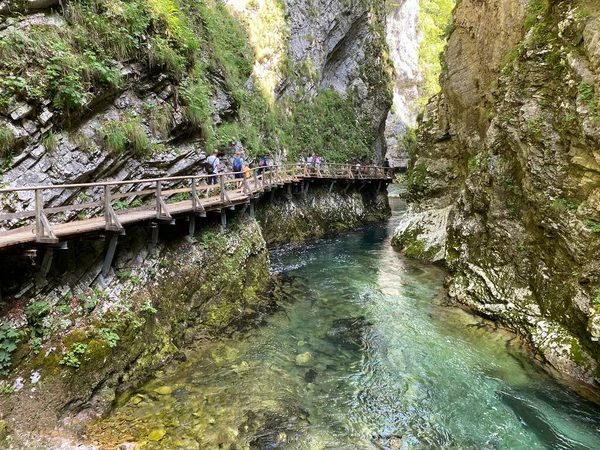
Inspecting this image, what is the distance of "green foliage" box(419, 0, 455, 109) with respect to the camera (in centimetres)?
5828

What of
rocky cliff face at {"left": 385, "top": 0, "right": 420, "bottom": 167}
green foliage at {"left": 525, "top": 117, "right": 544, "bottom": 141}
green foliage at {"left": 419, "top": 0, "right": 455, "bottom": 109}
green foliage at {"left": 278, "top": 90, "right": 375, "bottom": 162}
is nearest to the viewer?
green foliage at {"left": 525, "top": 117, "right": 544, "bottom": 141}

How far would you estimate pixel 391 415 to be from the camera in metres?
7.29

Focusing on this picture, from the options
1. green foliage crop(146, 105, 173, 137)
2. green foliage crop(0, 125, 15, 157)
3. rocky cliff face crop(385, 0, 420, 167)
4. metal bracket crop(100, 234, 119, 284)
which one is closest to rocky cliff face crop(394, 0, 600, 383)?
metal bracket crop(100, 234, 119, 284)

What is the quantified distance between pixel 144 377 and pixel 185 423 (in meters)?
1.77

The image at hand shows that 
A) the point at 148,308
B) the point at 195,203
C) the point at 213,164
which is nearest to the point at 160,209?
the point at 195,203

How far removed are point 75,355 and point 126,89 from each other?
7.82 meters

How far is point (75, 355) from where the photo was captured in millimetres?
6848

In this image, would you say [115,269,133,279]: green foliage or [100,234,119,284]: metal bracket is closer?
[100,234,119,284]: metal bracket

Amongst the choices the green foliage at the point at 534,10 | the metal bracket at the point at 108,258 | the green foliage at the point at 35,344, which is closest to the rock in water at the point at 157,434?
the green foliage at the point at 35,344

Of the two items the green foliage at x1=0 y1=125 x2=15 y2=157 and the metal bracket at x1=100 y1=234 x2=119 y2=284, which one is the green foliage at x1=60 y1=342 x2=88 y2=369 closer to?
the metal bracket at x1=100 y1=234 x2=119 y2=284

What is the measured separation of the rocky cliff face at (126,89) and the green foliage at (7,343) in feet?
8.55

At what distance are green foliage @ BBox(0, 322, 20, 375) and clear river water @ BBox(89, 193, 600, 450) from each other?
1.86 m

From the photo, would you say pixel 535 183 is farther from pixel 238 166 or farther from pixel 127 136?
pixel 127 136

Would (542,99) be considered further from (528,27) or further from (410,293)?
(410,293)
